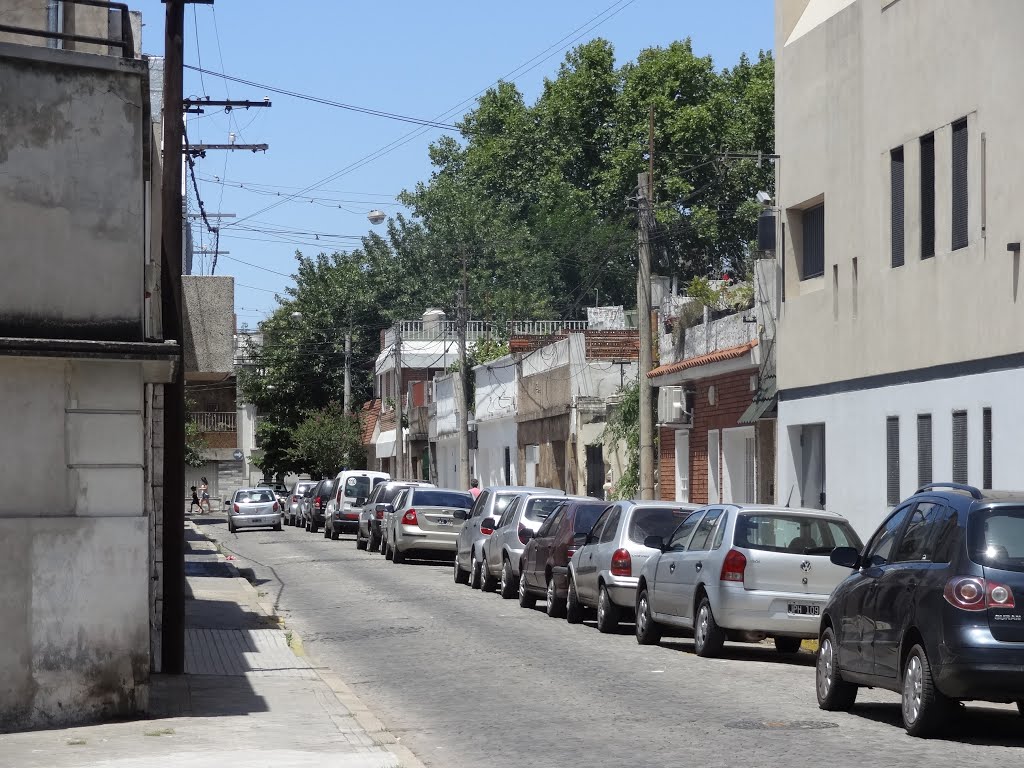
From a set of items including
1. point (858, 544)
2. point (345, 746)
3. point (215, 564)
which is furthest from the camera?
point (215, 564)

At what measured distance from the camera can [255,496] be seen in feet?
202

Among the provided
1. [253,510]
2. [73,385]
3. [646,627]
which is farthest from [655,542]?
[253,510]

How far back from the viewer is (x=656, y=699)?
14430 millimetres

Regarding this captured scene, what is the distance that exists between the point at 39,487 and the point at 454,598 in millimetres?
15086

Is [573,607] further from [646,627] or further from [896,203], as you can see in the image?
[896,203]

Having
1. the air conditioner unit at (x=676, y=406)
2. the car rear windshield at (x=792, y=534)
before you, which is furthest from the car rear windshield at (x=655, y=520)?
the air conditioner unit at (x=676, y=406)

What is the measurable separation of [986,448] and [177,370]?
10.8 meters

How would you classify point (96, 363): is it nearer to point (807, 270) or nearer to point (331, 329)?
point (807, 270)

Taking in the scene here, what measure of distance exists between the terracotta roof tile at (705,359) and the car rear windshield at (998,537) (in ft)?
63.3

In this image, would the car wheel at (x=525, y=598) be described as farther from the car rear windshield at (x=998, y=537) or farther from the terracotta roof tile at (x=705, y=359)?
Answer: the car rear windshield at (x=998, y=537)

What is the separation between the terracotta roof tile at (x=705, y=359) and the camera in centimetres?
3228

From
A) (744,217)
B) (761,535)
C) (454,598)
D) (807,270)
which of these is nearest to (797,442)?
(807,270)

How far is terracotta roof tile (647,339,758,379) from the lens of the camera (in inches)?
1271

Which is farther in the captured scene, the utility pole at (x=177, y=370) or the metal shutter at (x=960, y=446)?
the metal shutter at (x=960, y=446)
